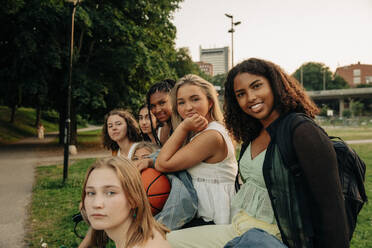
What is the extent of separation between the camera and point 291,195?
1.72 m

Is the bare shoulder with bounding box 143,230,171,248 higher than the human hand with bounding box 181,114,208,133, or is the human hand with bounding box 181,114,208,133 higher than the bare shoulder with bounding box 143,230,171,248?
the human hand with bounding box 181,114,208,133

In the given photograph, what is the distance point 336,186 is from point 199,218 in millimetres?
1048

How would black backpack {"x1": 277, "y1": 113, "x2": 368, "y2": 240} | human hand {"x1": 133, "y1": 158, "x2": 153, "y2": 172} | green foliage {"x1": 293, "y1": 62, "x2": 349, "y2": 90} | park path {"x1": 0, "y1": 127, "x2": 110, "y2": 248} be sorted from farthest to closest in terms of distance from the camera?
1. green foliage {"x1": 293, "y1": 62, "x2": 349, "y2": 90}
2. park path {"x1": 0, "y1": 127, "x2": 110, "y2": 248}
3. human hand {"x1": 133, "y1": 158, "x2": 153, "y2": 172}
4. black backpack {"x1": 277, "y1": 113, "x2": 368, "y2": 240}

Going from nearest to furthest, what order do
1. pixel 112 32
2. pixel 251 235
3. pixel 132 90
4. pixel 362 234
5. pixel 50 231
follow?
pixel 251 235 < pixel 362 234 < pixel 50 231 < pixel 112 32 < pixel 132 90

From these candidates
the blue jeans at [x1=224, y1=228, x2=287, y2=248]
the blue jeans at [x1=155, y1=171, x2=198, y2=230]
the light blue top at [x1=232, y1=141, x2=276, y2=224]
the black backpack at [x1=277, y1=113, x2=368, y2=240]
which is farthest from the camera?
the blue jeans at [x1=155, y1=171, x2=198, y2=230]

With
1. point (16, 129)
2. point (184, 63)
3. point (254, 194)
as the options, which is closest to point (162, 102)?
point (254, 194)

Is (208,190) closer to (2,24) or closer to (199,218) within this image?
(199,218)

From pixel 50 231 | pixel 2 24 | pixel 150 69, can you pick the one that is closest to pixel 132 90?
pixel 150 69

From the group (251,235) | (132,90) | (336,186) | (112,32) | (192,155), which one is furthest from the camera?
(132,90)

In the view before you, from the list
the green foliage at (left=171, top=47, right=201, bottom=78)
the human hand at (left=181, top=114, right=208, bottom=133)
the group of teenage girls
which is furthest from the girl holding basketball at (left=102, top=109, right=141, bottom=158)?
the green foliage at (left=171, top=47, right=201, bottom=78)

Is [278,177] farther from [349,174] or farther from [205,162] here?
[205,162]

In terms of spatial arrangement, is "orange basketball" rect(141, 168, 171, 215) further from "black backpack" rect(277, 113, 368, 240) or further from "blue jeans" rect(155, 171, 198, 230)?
"black backpack" rect(277, 113, 368, 240)

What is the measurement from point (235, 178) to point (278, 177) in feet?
2.40

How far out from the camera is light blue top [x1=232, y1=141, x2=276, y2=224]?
1983 millimetres
